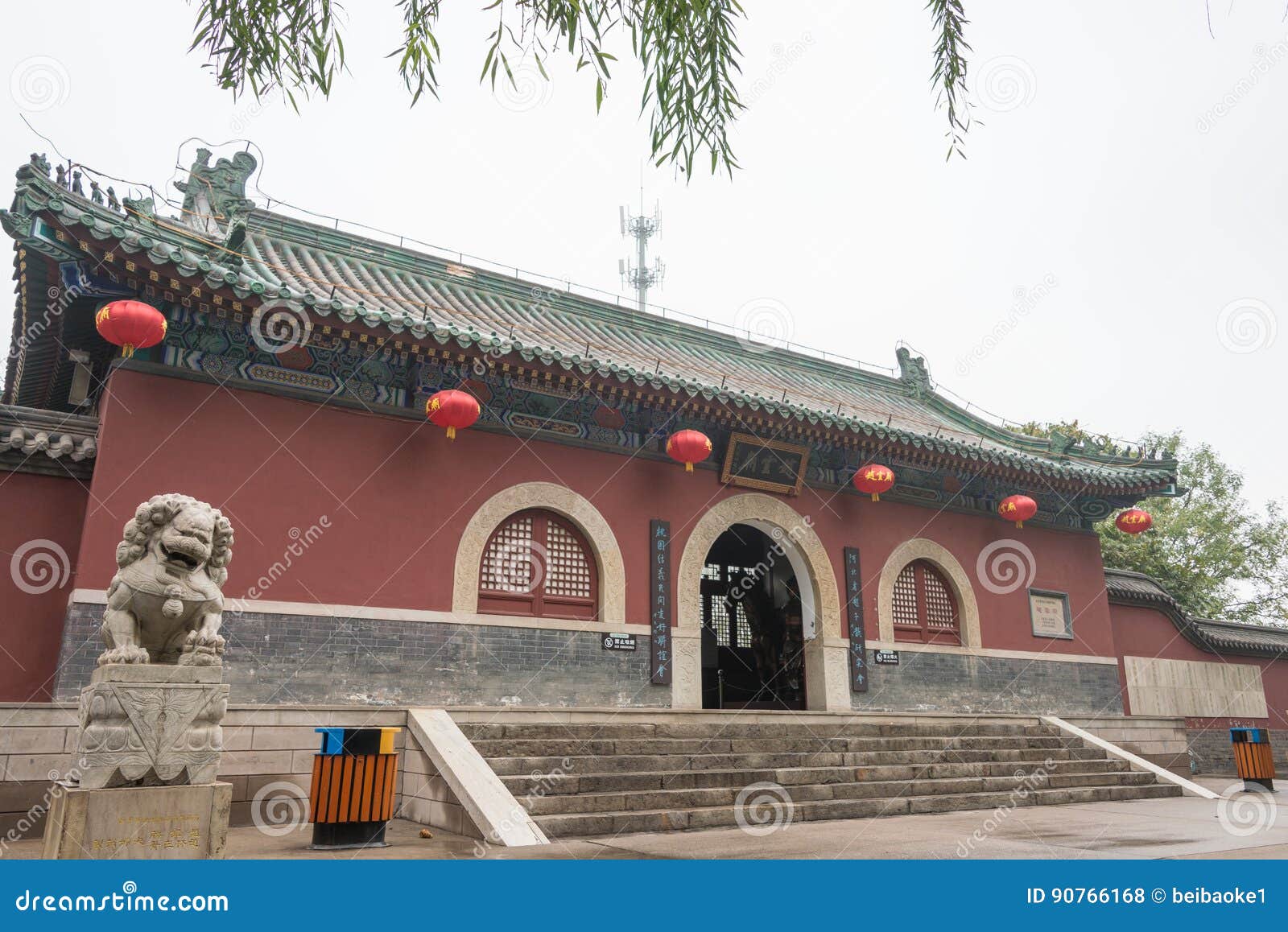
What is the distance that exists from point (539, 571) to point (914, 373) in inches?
370

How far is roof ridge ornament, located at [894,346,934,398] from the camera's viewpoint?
15.4 metres

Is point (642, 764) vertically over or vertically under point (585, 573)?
under

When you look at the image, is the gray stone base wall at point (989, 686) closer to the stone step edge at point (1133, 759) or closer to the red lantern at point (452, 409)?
the stone step edge at point (1133, 759)

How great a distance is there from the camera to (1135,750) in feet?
33.8

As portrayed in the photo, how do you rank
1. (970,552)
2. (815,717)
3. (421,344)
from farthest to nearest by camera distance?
(970,552) < (815,717) < (421,344)

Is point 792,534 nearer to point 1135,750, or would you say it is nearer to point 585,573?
point 585,573

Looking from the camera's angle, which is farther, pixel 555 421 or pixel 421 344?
pixel 555 421

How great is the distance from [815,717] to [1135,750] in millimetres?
4601

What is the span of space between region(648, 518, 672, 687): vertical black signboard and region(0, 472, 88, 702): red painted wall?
5.11m

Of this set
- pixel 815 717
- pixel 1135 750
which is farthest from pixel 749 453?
pixel 1135 750

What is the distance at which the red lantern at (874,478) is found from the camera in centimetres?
1002

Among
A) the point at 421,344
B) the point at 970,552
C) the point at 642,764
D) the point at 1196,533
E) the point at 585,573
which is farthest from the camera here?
the point at 1196,533

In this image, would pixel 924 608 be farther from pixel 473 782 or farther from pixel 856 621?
pixel 473 782

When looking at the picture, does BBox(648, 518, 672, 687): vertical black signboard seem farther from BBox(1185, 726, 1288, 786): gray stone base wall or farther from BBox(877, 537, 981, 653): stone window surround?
BBox(1185, 726, 1288, 786): gray stone base wall
